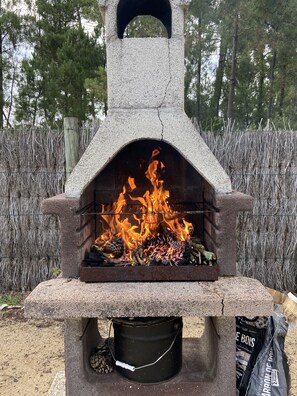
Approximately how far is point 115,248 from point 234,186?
2025 mm

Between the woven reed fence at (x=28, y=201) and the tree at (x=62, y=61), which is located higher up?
the tree at (x=62, y=61)

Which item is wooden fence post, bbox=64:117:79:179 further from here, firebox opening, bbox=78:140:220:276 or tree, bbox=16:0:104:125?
Answer: tree, bbox=16:0:104:125

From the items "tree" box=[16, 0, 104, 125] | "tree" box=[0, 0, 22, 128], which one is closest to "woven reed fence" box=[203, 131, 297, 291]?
"tree" box=[16, 0, 104, 125]

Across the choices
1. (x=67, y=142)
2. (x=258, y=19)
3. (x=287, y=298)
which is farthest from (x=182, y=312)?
(x=258, y=19)

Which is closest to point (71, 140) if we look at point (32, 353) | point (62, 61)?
point (32, 353)

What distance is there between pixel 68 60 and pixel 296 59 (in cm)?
511

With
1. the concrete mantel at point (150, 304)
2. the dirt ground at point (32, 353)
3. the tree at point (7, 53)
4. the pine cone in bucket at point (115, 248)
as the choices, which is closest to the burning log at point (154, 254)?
the pine cone in bucket at point (115, 248)

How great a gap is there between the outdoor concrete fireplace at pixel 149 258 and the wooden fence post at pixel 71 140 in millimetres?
1442

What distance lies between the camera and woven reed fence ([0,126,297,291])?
387cm

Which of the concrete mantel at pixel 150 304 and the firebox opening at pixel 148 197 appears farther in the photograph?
the firebox opening at pixel 148 197

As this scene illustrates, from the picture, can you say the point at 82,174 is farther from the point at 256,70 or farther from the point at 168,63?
the point at 256,70

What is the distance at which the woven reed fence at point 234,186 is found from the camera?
387 cm

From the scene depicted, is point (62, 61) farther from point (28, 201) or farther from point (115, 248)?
point (115, 248)

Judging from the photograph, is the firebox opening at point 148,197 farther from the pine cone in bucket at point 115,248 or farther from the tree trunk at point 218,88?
the tree trunk at point 218,88
